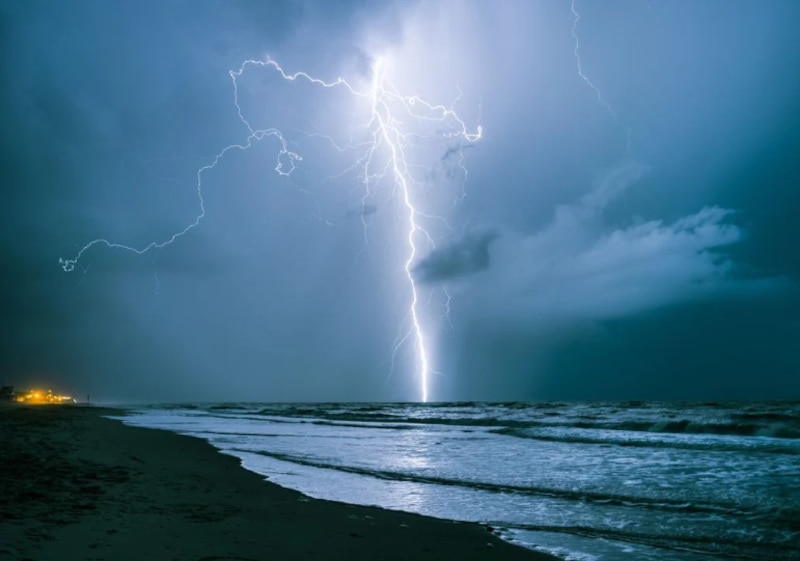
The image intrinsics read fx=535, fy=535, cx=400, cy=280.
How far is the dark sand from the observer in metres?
4.10

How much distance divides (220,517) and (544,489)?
4850 millimetres

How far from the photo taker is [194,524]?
5.11 m

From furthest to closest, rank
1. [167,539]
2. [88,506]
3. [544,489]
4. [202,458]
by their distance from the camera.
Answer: [202,458] < [544,489] < [88,506] < [167,539]

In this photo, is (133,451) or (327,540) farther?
(133,451)

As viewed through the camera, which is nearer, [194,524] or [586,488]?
[194,524]

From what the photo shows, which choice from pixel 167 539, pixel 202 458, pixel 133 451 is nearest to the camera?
pixel 167 539

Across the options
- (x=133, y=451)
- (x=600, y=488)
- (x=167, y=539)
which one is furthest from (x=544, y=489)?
(x=133, y=451)

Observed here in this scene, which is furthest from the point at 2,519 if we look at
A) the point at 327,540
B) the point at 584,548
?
the point at 584,548

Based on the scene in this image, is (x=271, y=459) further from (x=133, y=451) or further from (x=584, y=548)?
(x=584, y=548)

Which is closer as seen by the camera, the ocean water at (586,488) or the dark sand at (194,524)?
the dark sand at (194,524)

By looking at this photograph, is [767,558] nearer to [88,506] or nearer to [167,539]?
[167,539]

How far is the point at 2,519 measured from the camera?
4.59 meters

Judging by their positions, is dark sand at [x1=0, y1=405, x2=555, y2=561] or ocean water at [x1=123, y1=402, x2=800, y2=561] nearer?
dark sand at [x1=0, y1=405, x2=555, y2=561]

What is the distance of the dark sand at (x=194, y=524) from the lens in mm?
4102
